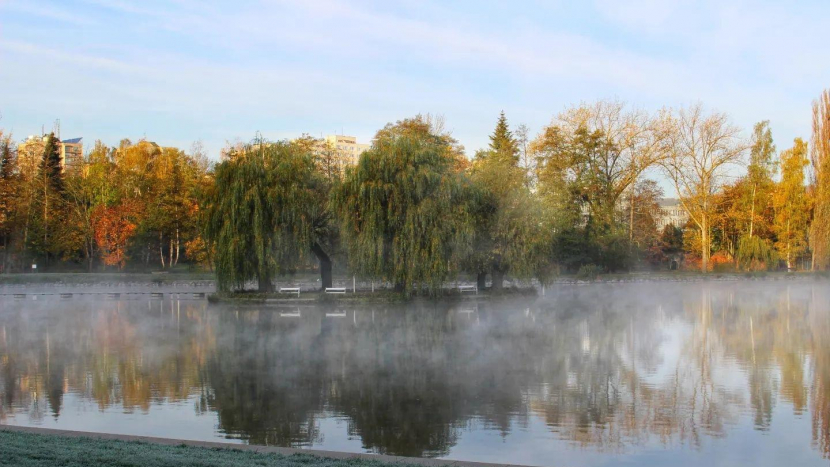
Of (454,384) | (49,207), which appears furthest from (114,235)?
(454,384)

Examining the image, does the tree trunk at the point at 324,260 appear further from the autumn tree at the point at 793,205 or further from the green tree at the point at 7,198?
the autumn tree at the point at 793,205

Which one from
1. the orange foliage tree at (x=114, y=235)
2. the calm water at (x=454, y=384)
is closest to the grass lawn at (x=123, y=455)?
the calm water at (x=454, y=384)

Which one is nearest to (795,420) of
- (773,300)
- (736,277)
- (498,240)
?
(498,240)

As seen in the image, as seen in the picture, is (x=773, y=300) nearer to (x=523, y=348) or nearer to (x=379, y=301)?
(x=379, y=301)

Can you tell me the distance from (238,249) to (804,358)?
20683 millimetres

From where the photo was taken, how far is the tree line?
99.9 feet

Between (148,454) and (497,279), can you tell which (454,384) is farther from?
(497,279)

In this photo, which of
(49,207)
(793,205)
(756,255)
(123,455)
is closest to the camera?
(123,455)

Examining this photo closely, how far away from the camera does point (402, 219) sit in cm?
3012

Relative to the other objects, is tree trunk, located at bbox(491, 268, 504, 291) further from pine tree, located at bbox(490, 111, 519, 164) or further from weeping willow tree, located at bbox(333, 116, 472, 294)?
pine tree, located at bbox(490, 111, 519, 164)

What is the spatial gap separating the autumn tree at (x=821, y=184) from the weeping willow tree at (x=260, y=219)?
3668 cm

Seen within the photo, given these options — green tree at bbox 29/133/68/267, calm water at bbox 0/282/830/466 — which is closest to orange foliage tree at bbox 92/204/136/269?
green tree at bbox 29/133/68/267

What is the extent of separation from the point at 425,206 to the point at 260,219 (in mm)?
6437

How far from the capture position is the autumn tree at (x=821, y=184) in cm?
5194
